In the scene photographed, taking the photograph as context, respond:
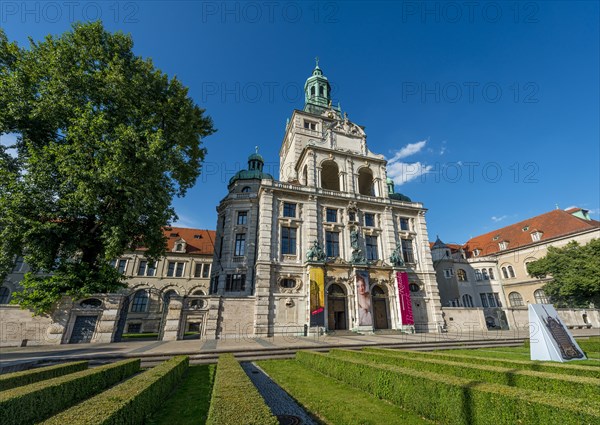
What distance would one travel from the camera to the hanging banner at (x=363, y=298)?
24.7m

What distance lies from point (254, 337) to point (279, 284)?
4.96m

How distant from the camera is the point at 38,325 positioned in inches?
682

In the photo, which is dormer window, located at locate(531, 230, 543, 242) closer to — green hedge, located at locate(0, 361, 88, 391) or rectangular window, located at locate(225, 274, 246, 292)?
rectangular window, located at locate(225, 274, 246, 292)

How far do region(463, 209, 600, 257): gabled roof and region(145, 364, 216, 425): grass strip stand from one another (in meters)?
48.2

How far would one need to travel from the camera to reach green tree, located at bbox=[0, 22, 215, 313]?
16.7 metres

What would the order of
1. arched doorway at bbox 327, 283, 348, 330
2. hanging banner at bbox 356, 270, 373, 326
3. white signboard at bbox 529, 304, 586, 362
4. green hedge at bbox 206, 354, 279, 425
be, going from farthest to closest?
arched doorway at bbox 327, 283, 348, 330 → hanging banner at bbox 356, 270, 373, 326 → white signboard at bbox 529, 304, 586, 362 → green hedge at bbox 206, 354, 279, 425

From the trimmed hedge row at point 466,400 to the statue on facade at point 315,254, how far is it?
57.7ft

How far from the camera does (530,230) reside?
138 feet

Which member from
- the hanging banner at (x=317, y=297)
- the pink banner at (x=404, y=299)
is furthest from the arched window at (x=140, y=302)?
the pink banner at (x=404, y=299)

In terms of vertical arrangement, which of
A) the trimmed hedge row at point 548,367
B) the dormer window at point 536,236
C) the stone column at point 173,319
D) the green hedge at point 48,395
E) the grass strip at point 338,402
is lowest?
the grass strip at point 338,402

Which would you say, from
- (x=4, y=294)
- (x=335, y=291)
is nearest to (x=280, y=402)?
(x=335, y=291)

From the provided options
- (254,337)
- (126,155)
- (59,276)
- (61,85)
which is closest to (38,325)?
(59,276)

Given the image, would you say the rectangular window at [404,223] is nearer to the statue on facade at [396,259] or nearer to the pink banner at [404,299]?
the statue on facade at [396,259]


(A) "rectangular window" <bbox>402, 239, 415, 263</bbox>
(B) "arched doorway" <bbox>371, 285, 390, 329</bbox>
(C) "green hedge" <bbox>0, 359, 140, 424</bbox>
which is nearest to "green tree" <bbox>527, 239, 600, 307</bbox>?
(A) "rectangular window" <bbox>402, 239, 415, 263</bbox>
